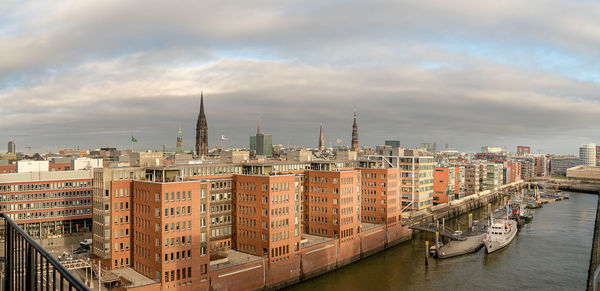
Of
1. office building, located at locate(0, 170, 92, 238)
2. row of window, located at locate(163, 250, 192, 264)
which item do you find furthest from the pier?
office building, located at locate(0, 170, 92, 238)

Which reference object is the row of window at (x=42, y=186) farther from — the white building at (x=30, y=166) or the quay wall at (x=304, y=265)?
the quay wall at (x=304, y=265)

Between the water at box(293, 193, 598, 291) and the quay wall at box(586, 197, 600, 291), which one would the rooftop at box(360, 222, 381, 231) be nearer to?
the water at box(293, 193, 598, 291)

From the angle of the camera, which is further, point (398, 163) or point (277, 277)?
point (398, 163)

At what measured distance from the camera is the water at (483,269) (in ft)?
218

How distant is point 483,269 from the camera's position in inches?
2955

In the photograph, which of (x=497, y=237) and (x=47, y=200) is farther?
(x=497, y=237)

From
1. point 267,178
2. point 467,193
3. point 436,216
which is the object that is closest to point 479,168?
point 467,193

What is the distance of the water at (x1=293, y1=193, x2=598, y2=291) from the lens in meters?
66.3

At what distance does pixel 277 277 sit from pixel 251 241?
7.41 metres

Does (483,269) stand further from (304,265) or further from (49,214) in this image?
(49,214)

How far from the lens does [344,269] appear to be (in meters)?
75.2

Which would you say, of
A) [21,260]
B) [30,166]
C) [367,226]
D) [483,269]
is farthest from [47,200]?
[483,269]

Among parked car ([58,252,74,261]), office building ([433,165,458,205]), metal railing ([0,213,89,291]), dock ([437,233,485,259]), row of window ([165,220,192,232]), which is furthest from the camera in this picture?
office building ([433,165,458,205])

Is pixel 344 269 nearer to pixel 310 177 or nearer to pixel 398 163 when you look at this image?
pixel 310 177
